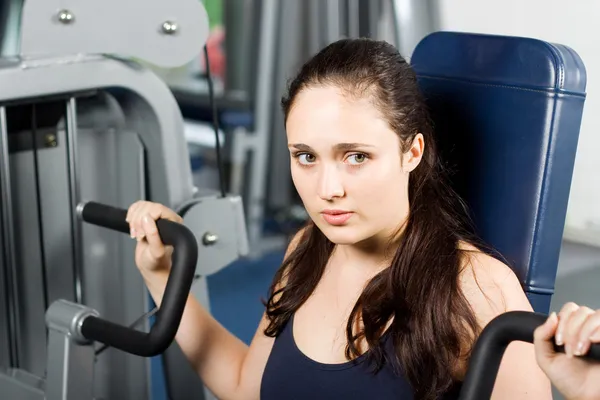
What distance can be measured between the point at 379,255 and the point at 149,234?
0.36 metres

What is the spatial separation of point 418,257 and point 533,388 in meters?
0.24

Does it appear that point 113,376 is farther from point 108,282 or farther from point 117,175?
point 117,175

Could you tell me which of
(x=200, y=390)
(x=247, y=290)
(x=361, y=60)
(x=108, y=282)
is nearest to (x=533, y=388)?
(x=361, y=60)

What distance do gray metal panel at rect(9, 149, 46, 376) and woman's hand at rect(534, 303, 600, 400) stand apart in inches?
41.5

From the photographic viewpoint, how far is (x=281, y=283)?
1557 millimetres

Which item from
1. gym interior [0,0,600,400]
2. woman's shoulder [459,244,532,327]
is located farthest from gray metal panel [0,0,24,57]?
woman's shoulder [459,244,532,327]

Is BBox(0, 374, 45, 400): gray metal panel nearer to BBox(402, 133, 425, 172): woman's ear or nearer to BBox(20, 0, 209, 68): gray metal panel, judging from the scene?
BBox(20, 0, 209, 68): gray metal panel

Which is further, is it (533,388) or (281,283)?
(281,283)

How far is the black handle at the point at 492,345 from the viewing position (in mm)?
946

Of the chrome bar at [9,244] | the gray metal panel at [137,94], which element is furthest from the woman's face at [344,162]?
the chrome bar at [9,244]

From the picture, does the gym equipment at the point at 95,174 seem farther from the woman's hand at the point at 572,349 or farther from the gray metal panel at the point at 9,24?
the woman's hand at the point at 572,349

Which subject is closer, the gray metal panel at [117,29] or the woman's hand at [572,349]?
the woman's hand at [572,349]

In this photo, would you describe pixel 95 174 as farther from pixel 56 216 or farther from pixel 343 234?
pixel 343 234

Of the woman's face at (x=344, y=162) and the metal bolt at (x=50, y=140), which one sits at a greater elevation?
the woman's face at (x=344, y=162)
